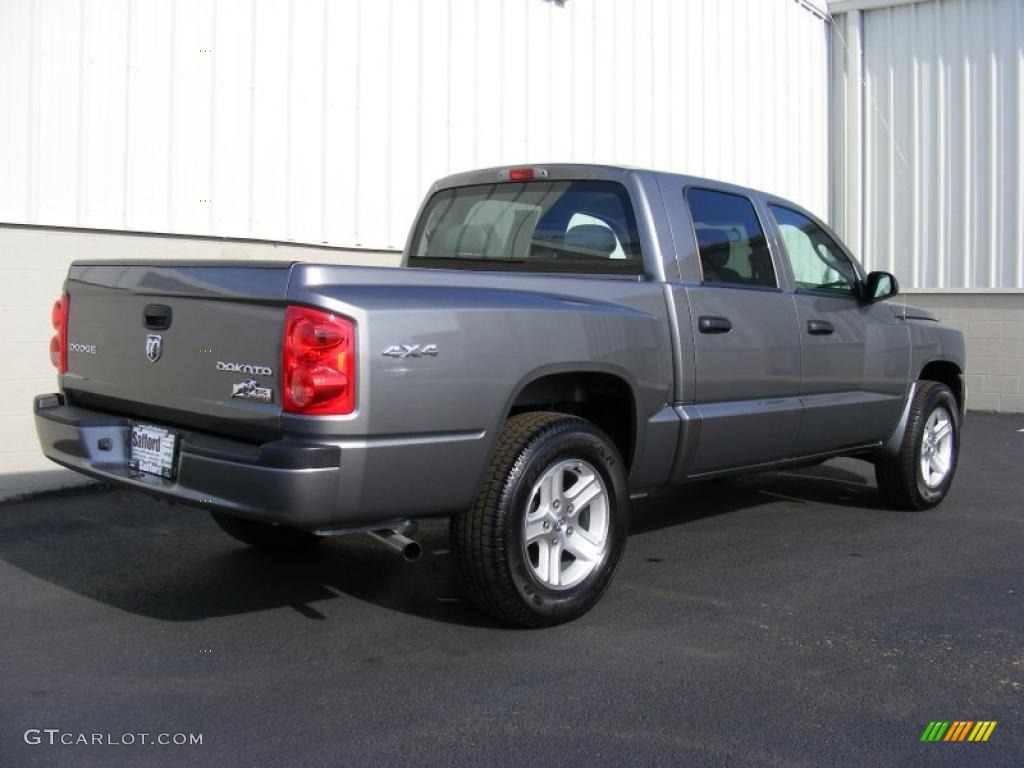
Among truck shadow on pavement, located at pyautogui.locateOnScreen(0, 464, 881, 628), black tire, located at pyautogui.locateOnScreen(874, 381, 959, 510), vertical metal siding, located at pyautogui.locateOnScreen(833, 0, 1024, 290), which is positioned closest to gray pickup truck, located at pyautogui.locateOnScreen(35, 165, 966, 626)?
truck shadow on pavement, located at pyautogui.locateOnScreen(0, 464, 881, 628)

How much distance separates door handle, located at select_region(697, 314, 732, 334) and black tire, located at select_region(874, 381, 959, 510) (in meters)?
2.01

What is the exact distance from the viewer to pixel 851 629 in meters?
4.36

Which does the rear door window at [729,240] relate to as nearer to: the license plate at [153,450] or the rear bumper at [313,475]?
the rear bumper at [313,475]

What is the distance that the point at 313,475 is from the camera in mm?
3521

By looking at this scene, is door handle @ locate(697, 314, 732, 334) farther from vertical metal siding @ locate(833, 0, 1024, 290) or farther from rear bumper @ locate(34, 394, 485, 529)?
vertical metal siding @ locate(833, 0, 1024, 290)

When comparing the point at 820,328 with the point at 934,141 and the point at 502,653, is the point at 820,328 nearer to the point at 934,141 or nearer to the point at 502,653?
the point at 502,653

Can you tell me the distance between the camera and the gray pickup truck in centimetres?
362

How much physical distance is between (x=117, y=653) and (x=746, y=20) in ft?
36.7

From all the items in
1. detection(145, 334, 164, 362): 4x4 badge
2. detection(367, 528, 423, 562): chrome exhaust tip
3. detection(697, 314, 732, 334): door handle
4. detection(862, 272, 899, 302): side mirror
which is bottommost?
detection(367, 528, 423, 562): chrome exhaust tip

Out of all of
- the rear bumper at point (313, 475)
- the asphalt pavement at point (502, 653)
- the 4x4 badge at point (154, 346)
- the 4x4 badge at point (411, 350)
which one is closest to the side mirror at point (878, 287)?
the asphalt pavement at point (502, 653)

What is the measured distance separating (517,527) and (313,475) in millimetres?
897

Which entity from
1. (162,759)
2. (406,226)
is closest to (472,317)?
(162,759)

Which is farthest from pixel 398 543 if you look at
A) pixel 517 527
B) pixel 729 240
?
pixel 729 240

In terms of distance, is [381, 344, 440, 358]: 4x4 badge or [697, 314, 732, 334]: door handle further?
[697, 314, 732, 334]: door handle
